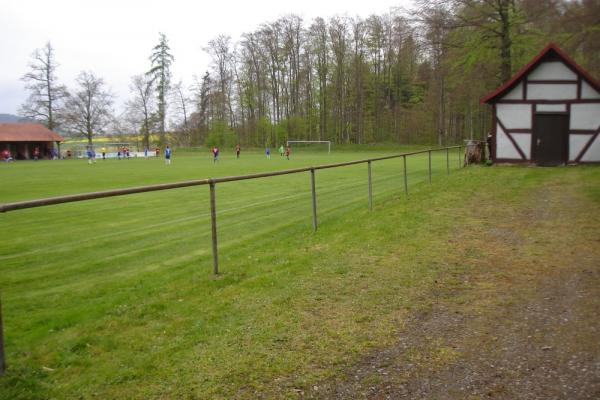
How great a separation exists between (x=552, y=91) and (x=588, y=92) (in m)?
1.57

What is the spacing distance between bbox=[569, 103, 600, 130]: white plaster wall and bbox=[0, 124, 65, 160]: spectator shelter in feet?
206

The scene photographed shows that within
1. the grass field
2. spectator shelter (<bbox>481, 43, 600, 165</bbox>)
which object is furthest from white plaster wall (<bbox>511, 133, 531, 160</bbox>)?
the grass field

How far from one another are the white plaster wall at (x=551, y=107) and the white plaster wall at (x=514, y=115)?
511 millimetres

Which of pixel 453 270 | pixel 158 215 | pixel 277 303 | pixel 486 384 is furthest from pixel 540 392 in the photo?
pixel 158 215

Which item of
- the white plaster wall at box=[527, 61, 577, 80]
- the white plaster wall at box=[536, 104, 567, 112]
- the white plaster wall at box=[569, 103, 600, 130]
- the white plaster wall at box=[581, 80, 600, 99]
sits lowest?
the white plaster wall at box=[569, 103, 600, 130]

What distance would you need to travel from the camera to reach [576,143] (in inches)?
940

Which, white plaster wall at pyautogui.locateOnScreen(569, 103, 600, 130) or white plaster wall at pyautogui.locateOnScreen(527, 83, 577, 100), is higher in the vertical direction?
white plaster wall at pyautogui.locateOnScreen(527, 83, 577, 100)

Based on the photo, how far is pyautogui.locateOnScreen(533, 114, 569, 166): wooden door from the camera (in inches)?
948

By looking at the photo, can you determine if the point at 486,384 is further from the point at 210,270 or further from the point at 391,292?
the point at 210,270

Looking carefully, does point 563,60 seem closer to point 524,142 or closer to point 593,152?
point 524,142

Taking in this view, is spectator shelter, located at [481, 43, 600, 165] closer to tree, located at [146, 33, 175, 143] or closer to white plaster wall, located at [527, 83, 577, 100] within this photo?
white plaster wall, located at [527, 83, 577, 100]

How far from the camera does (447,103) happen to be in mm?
64125

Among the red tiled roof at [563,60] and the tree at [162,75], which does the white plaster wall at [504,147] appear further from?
the tree at [162,75]

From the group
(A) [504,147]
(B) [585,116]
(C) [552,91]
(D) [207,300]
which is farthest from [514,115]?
(D) [207,300]
